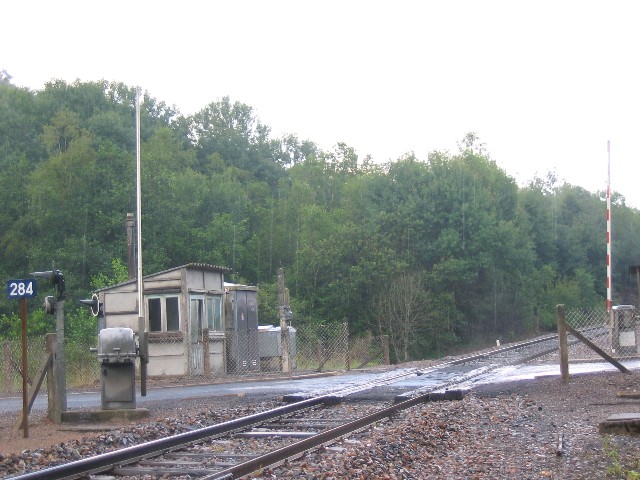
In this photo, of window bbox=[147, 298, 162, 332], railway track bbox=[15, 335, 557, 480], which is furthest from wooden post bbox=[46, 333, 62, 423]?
window bbox=[147, 298, 162, 332]

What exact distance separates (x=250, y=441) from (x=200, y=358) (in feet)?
56.4

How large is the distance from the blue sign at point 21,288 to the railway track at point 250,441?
337 centimetres

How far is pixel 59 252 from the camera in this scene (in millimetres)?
53281

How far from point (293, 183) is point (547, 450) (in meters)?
70.6

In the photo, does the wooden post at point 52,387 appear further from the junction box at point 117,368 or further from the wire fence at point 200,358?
the wire fence at point 200,358

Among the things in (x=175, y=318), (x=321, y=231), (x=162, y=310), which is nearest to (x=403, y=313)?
(x=321, y=231)

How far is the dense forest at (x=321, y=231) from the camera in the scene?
53312mm

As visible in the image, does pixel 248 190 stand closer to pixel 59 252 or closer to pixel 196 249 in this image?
pixel 196 249

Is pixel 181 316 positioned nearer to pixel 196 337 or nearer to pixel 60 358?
pixel 196 337

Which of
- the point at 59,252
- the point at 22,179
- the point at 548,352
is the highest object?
the point at 22,179

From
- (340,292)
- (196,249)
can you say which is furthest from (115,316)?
(196,249)

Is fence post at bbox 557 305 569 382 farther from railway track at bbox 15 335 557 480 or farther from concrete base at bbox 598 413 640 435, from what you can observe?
concrete base at bbox 598 413 640 435

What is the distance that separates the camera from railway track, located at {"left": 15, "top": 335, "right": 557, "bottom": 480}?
832 cm

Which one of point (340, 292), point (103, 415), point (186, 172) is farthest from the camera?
point (186, 172)
